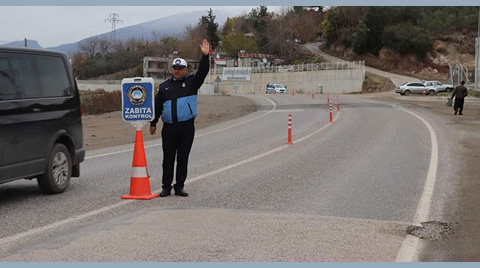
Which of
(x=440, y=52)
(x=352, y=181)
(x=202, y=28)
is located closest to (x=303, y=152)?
(x=352, y=181)

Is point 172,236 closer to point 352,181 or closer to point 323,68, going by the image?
point 352,181

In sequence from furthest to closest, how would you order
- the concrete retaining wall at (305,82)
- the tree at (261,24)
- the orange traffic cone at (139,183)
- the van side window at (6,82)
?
the tree at (261,24) → the concrete retaining wall at (305,82) → the orange traffic cone at (139,183) → the van side window at (6,82)

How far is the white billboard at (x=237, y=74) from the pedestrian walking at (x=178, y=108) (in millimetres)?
87472

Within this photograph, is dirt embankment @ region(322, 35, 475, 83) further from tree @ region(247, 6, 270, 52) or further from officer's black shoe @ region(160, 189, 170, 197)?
officer's black shoe @ region(160, 189, 170, 197)

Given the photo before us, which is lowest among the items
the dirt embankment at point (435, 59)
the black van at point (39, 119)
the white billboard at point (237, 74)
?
the white billboard at point (237, 74)

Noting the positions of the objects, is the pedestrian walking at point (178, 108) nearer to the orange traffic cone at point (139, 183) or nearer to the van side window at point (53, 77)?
the orange traffic cone at point (139, 183)

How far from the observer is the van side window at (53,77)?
9.63 meters

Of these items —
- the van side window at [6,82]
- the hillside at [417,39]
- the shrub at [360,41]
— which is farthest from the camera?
the shrub at [360,41]

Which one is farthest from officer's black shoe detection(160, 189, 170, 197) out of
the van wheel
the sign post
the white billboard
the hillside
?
the white billboard

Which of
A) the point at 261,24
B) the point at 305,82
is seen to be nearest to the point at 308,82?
the point at 305,82

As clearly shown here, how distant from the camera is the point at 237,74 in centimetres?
9831

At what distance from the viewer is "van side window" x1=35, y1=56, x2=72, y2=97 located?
31.6ft

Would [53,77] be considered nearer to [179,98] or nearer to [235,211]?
[179,98]

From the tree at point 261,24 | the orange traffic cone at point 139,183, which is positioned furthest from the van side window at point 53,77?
the tree at point 261,24
